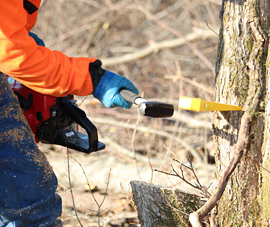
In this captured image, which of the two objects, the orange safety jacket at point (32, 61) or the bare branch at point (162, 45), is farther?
the bare branch at point (162, 45)

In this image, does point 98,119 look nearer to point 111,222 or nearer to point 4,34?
point 111,222

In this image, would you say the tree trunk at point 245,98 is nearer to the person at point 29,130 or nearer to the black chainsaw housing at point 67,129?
the person at point 29,130

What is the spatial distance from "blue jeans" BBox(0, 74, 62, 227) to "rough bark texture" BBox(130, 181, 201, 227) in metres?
0.57

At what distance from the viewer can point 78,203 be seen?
141 inches

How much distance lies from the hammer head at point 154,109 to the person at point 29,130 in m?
0.21

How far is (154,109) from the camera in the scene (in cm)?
189

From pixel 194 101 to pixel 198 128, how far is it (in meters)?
2.93

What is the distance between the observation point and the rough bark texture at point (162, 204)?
2.23m

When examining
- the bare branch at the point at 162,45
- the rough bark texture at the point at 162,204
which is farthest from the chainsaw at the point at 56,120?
the bare branch at the point at 162,45

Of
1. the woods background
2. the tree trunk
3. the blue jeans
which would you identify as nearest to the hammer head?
the tree trunk

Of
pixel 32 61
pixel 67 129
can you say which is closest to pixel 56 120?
pixel 67 129

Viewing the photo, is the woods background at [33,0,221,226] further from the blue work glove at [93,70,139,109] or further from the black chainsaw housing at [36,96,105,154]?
the blue work glove at [93,70,139,109]

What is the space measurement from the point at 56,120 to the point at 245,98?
111cm

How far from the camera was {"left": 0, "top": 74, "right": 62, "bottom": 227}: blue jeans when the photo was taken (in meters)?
2.03
